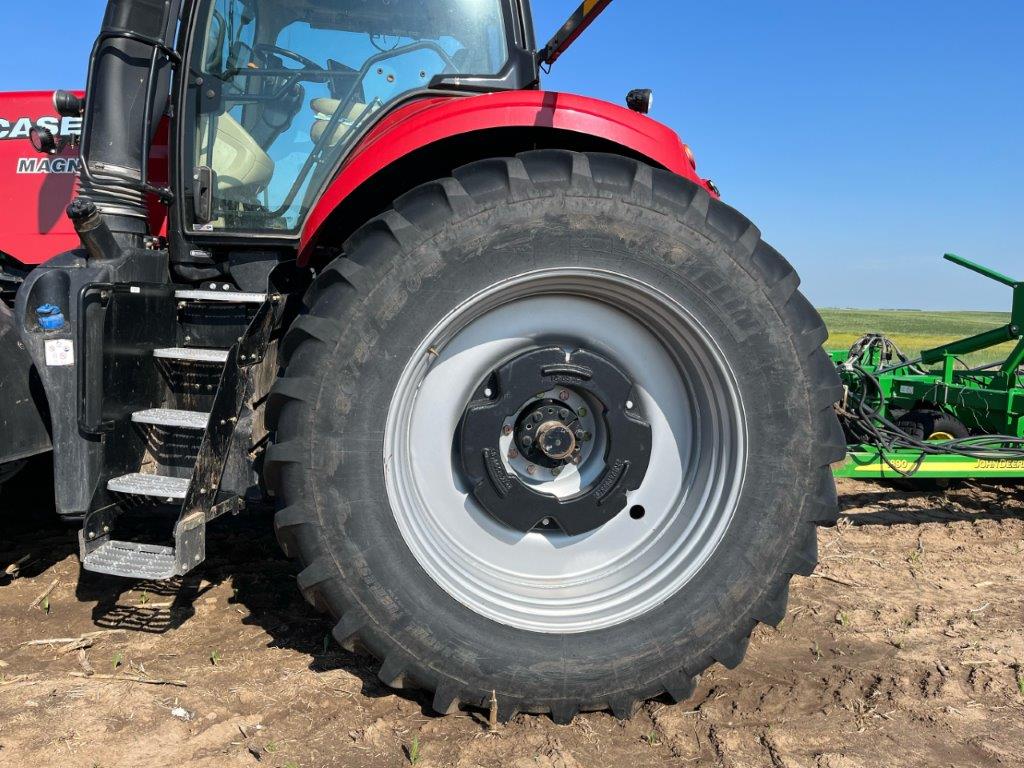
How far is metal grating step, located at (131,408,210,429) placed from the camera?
212 centimetres

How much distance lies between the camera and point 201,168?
241 cm

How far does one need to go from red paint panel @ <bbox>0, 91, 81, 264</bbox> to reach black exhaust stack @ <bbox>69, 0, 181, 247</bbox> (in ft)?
3.44

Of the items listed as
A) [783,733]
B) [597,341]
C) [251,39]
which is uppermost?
[251,39]

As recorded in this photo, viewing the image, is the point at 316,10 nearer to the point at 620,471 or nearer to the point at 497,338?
the point at 497,338

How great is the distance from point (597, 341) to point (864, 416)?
7.00ft

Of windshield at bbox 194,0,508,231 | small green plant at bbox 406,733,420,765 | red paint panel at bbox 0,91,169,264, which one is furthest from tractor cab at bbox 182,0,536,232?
small green plant at bbox 406,733,420,765

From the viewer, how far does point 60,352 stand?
214cm

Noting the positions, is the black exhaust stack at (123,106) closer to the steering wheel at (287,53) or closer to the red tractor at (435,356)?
the red tractor at (435,356)

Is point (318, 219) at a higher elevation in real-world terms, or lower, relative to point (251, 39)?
lower

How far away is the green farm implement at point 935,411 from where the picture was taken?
3.65 metres

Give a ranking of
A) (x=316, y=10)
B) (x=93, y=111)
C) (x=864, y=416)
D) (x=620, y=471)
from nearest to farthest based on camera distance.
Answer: (x=620, y=471) < (x=93, y=111) < (x=316, y=10) < (x=864, y=416)

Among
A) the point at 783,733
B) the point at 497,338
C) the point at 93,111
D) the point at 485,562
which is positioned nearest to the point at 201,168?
the point at 93,111

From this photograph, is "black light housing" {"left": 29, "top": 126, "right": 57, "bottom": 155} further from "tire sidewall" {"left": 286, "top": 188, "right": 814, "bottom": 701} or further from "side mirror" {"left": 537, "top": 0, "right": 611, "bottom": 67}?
"side mirror" {"left": 537, "top": 0, "right": 611, "bottom": 67}

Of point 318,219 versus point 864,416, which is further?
point 864,416
